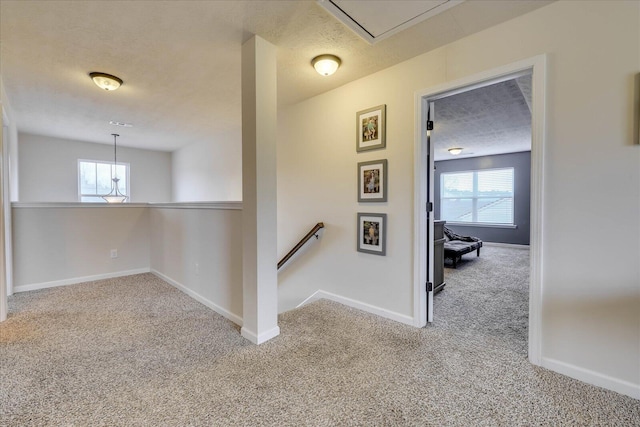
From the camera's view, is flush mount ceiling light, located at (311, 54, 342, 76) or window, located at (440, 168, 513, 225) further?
window, located at (440, 168, 513, 225)

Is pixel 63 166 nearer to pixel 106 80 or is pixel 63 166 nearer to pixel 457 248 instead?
pixel 106 80

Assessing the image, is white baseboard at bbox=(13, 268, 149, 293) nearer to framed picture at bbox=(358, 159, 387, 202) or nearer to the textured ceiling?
framed picture at bbox=(358, 159, 387, 202)

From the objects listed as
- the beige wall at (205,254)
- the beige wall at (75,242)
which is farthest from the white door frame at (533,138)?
the beige wall at (75,242)

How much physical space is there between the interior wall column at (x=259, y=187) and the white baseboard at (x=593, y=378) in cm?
192

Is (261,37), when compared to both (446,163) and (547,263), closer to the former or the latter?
(547,263)

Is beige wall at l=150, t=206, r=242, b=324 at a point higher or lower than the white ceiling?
lower

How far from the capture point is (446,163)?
8203mm

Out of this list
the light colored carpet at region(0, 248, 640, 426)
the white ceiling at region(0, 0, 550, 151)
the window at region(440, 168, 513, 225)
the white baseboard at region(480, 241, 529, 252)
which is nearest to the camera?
the light colored carpet at region(0, 248, 640, 426)

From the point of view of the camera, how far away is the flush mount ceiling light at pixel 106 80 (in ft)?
9.07

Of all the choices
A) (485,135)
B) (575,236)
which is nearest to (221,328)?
(575,236)

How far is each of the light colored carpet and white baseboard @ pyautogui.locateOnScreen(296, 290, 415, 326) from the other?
8 centimetres

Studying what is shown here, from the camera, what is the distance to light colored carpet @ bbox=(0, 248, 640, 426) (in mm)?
1454

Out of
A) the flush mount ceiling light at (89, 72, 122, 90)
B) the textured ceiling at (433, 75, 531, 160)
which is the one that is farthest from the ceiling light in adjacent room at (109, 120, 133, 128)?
the textured ceiling at (433, 75, 531, 160)

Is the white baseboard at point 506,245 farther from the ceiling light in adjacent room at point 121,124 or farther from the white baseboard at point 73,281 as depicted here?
the ceiling light in adjacent room at point 121,124
